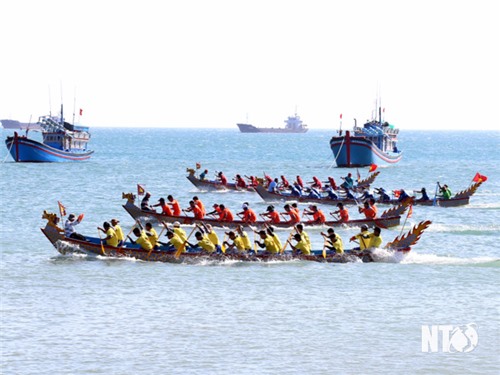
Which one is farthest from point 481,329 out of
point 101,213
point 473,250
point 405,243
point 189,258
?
point 101,213

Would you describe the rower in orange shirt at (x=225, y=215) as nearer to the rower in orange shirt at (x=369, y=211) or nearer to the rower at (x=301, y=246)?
the rower in orange shirt at (x=369, y=211)

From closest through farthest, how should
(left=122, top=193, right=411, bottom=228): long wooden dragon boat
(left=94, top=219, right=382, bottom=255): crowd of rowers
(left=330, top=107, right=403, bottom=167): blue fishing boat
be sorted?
1. (left=94, top=219, right=382, bottom=255): crowd of rowers
2. (left=122, top=193, right=411, bottom=228): long wooden dragon boat
3. (left=330, top=107, right=403, bottom=167): blue fishing boat

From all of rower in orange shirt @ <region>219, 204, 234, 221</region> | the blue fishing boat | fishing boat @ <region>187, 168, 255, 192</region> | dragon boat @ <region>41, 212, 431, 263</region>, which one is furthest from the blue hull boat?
dragon boat @ <region>41, 212, 431, 263</region>

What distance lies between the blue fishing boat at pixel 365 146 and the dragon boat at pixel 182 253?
202 ft

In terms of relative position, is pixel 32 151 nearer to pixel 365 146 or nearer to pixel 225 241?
pixel 365 146

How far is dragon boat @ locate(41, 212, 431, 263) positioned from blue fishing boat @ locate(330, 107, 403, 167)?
6169 centimetres

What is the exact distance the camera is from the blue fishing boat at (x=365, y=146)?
328ft

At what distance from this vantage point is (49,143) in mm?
106062

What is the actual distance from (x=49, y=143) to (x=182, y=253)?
7254cm

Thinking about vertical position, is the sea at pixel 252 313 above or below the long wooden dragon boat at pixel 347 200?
below

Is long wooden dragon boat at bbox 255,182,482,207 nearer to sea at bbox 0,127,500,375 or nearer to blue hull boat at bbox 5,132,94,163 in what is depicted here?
sea at bbox 0,127,500,375

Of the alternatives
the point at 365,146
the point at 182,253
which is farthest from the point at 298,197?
the point at 365,146

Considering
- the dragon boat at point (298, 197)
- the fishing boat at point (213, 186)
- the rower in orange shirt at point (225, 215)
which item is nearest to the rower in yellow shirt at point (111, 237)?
the rower in orange shirt at point (225, 215)

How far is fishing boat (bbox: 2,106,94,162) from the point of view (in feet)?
338
